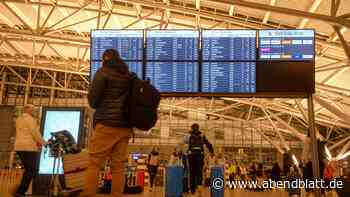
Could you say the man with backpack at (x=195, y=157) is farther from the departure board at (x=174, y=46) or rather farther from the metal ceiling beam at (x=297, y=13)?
the metal ceiling beam at (x=297, y=13)

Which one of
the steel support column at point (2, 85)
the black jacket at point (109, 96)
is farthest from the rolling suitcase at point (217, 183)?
the steel support column at point (2, 85)

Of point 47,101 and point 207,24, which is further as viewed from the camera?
point 47,101

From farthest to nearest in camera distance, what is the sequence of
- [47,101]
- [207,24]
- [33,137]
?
[47,101] < [207,24] < [33,137]

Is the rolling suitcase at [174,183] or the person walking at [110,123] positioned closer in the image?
Answer: the person walking at [110,123]

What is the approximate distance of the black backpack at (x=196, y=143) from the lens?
10477mm

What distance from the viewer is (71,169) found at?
10164 mm

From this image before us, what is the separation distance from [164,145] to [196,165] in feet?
118

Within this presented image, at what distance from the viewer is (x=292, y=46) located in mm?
8766

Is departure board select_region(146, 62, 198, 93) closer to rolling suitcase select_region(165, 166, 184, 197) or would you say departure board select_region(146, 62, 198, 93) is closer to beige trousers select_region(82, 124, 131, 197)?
rolling suitcase select_region(165, 166, 184, 197)

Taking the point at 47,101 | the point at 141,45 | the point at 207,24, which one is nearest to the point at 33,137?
the point at 141,45

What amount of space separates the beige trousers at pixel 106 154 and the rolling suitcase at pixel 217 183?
170 inches

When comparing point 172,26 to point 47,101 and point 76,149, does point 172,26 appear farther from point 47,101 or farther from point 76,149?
point 47,101

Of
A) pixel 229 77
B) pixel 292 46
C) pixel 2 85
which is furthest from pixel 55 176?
pixel 2 85

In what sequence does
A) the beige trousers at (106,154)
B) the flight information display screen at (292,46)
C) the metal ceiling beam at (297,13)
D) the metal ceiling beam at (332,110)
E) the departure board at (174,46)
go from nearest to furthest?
the beige trousers at (106,154)
the flight information display screen at (292,46)
the departure board at (174,46)
the metal ceiling beam at (297,13)
the metal ceiling beam at (332,110)
